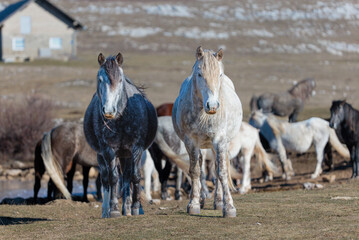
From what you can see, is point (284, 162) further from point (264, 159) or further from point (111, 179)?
point (111, 179)

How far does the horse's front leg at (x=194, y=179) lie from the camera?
8.48m

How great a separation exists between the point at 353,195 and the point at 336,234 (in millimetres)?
3850

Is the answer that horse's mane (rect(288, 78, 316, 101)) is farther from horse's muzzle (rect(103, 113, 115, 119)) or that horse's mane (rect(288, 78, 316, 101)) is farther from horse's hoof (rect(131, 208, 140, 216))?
horse's muzzle (rect(103, 113, 115, 119))

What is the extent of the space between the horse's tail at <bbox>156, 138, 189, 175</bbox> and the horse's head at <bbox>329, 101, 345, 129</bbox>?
147 inches

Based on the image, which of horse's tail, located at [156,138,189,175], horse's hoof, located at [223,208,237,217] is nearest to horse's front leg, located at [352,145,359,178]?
horse's tail, located at [156,138,189,175]

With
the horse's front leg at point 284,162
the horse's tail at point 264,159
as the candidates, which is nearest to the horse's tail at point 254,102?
the horse's front leg at point 284,162

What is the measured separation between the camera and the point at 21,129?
22.1 metres

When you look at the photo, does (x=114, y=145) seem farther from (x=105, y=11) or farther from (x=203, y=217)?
(x=105, y=11)

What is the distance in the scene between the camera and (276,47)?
70875 mm

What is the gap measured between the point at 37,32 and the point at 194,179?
4908 cm

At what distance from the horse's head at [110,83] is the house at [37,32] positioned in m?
46.0

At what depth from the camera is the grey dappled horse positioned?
866 centimetres


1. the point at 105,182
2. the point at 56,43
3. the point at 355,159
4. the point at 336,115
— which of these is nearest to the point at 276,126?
the point at 336,115

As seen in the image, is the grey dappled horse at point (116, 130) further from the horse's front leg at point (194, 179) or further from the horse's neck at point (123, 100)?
the horse's front leg at point (194, 179)
